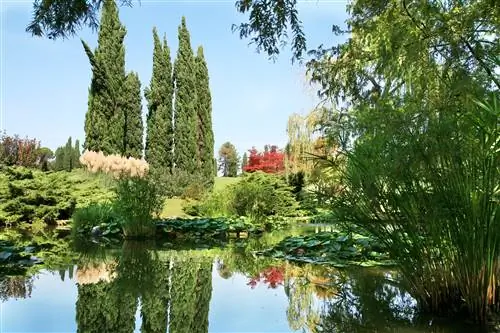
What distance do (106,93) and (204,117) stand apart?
5.24 m

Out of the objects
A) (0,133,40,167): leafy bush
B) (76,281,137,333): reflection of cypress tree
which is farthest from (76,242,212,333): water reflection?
(0,133,40,167): leafy bush

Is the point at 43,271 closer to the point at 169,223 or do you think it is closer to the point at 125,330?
the point at 125,330

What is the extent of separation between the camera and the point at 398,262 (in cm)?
384

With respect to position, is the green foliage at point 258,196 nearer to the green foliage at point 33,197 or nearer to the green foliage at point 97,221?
the green foliage at point 97,221

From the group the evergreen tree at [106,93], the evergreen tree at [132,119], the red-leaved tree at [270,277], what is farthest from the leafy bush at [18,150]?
the red-leaved tree at [270,277]

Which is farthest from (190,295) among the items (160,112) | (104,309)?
(160,112)

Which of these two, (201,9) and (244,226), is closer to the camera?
(201,9)

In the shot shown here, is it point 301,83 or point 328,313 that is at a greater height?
point 301,83

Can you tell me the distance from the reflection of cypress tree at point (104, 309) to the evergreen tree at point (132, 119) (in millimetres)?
18187

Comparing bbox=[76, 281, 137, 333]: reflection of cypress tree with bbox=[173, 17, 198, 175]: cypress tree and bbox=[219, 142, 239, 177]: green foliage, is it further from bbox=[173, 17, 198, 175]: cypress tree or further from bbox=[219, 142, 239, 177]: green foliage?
bbox=[219, 142, 239, 177]: green foliage

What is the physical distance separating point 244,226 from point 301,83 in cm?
536

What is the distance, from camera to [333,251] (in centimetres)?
670

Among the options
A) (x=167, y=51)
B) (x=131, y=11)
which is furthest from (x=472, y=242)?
(x=167, y=51)

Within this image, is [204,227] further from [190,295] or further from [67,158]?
[67,158]
